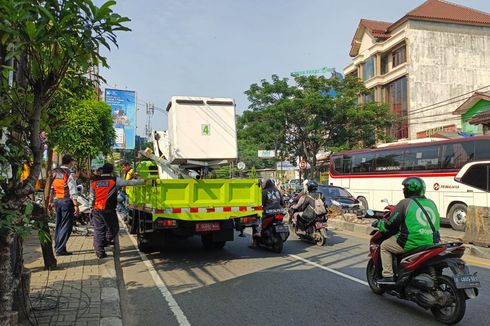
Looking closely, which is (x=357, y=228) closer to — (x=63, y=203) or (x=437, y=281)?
(x=437, y=281)

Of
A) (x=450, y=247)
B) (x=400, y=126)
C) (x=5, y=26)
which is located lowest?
(x=450, y=247)

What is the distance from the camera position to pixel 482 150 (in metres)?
13.5

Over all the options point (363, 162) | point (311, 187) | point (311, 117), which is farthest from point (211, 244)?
point (311, 117)

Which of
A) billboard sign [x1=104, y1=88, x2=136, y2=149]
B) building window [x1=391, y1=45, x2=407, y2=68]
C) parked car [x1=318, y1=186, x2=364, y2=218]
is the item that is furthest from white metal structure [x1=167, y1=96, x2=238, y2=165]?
building window [x1=391, y1=45, x2=407, y2=68]

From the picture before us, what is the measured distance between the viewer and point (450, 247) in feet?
15.5

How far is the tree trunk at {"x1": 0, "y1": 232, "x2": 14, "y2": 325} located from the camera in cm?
343

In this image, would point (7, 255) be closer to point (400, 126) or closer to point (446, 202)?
point (446, 202)

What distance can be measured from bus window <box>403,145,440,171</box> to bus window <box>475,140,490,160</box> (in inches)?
62.1

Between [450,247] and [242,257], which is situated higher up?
[450,247]

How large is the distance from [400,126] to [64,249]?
103ft

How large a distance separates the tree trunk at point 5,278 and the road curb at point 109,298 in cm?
115

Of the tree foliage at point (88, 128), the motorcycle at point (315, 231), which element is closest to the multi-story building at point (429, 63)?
the tree foliage at point (88, 128)

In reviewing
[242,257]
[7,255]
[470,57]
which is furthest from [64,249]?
[470,57]

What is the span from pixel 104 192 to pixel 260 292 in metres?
3.65
